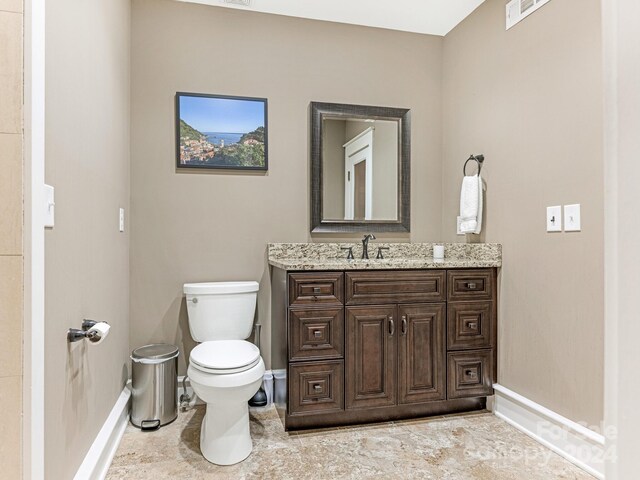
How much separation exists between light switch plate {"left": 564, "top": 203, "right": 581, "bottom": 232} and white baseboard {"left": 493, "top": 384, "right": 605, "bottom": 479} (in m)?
0.91

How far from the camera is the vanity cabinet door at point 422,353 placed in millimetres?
2213

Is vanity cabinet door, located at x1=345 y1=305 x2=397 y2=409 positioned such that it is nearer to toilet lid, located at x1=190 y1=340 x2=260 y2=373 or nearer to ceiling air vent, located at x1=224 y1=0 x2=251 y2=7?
toilet lid, located at x1=190 y1=340 x2=260 y2=373

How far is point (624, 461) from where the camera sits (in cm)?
43

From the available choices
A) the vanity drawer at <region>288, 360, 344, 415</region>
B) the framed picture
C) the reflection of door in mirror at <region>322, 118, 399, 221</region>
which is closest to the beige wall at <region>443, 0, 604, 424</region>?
the reflection of door in mirror at <region>322, 118, 399, 221</region>

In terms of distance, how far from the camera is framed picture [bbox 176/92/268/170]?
2516 millimetres

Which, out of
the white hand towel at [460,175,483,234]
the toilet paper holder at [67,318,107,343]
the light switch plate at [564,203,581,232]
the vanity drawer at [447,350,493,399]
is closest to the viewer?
the toilet paper holder at [67,318,107,343]

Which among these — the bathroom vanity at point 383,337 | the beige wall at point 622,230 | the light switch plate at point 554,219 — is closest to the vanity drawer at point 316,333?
the bathroom vanity at point 383,337

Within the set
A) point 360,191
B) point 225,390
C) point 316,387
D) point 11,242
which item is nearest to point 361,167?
point 360,191

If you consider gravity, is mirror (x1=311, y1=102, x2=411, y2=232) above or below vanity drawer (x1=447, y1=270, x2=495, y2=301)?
above

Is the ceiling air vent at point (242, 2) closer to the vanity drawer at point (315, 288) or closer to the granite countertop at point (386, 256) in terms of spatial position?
the granite countertop at point (386, 256)

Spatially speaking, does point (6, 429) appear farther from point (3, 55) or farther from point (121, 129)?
point (121, 129)

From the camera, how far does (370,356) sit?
2.16 meters

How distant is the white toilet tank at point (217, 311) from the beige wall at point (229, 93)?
23 cm

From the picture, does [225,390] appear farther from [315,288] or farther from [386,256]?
[386,256]
